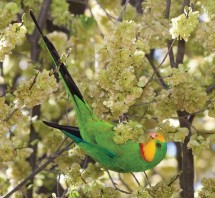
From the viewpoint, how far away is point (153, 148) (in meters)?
3.10

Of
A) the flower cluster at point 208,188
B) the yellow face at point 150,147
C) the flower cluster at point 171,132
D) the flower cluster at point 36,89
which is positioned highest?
the flower cluster at point 171,132

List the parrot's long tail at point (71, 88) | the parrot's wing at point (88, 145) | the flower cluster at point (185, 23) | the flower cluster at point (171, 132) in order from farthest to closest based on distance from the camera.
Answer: the flower cluster at point (171, 132) → the parrot's wing at point (88, 145) → the parrot's long tail at point (71, 88) → the flower cluster at point (185, 23)

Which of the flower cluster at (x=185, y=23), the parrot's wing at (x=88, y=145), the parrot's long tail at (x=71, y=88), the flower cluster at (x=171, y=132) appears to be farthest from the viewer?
the flower cluster at (x=171, y=132)

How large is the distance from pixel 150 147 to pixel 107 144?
0.77ft

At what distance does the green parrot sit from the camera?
3064 millimetres

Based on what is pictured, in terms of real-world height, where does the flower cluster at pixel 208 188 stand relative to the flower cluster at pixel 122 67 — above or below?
below

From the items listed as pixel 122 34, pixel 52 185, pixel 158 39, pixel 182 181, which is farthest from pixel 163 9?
pixel 52 185

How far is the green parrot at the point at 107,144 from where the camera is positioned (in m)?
3.06

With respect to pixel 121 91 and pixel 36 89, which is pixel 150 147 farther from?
pixel 36 89

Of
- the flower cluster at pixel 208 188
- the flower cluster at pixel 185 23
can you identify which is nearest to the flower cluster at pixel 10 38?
the flower cluster at pixel 185 23

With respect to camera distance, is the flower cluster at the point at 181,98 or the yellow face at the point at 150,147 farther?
the flower cluster at the point at 181,98

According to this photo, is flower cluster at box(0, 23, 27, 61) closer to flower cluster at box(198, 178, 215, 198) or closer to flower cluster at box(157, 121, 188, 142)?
flower cluster at box(157, 121, 188, 142)

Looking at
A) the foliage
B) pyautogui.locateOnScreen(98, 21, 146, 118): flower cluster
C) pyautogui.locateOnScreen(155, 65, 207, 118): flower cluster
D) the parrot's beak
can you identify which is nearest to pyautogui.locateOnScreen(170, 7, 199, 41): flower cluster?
the foliage

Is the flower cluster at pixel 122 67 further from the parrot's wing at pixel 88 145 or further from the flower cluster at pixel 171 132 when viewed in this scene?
the flower cluster at pixel 171 132
